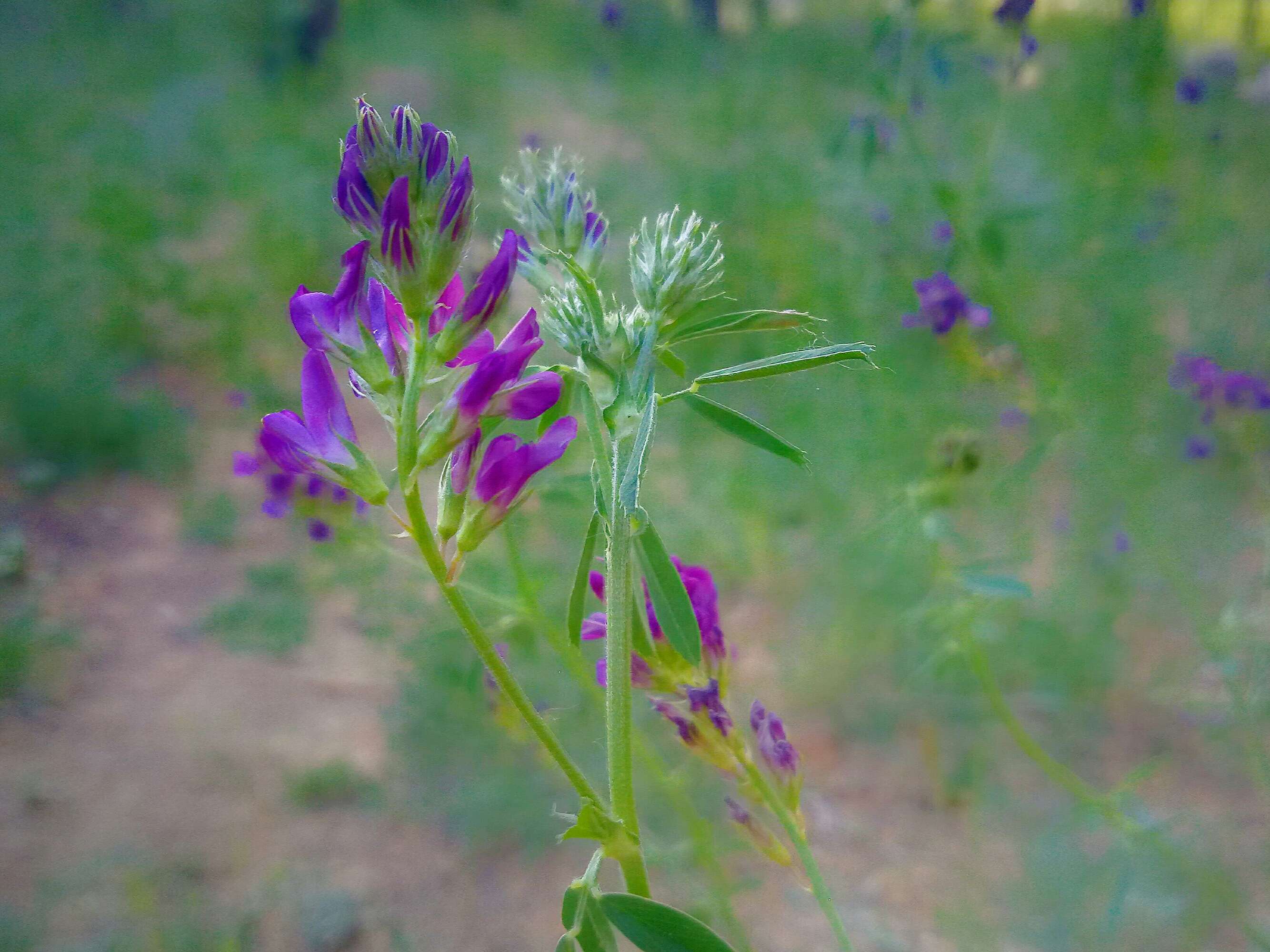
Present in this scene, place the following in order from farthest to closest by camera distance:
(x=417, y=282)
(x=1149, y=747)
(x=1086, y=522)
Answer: (x=1086, y=522) → (x=1149, y=747) → (x=417, y=282)

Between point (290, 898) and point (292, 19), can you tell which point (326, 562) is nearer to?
point (290, 898)

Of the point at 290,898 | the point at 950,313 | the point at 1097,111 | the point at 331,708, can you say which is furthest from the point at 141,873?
the point at 1097,111

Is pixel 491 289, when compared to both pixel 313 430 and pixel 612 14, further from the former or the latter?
pixel 612 14

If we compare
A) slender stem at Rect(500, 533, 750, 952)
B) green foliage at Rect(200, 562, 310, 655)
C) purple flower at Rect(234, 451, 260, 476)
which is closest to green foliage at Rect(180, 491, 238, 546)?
green foliage at Rect(200, 562, 310, 655)

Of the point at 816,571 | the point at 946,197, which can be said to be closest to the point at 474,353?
the point at 946,197

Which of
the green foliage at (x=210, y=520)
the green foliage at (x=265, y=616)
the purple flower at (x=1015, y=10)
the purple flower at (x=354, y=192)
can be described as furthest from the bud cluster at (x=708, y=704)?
the green foliage at (x=210, y=520)

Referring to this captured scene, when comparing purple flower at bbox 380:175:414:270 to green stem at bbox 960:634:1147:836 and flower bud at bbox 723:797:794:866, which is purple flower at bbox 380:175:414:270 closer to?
flower bud at bbox 723:797:794:866
